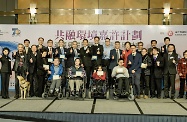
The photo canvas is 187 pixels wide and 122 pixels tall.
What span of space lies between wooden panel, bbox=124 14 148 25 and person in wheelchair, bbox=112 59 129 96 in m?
3.82

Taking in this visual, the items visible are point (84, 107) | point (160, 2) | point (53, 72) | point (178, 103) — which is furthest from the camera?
point (160, 2)

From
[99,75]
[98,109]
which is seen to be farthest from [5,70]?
[98,109]

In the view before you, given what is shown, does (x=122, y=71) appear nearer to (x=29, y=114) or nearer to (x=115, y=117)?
(x=115, y=117)

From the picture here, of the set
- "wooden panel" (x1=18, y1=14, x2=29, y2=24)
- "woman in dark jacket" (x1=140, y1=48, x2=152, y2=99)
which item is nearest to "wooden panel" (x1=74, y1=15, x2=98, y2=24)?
"wooden panel" (x1=18, y1=14, x2=29, y2=24)

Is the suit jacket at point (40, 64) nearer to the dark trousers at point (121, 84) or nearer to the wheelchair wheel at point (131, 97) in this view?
the dark trousers at point (121, 84)

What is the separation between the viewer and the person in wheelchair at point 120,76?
7578 mm

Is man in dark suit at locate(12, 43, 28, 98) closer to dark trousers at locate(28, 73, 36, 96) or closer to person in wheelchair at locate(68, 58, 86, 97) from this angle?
dark trousers at locate(28, 73, 36, 96)

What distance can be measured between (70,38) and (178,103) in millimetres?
3373

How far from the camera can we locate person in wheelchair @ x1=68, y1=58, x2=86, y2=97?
7.61 meters

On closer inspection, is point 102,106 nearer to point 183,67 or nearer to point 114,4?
point 183,67

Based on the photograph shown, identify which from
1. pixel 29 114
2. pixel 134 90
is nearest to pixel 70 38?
pixel 134 90

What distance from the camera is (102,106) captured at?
680 centimetres

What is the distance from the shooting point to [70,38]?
921 centimetres

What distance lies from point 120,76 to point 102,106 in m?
1.10
